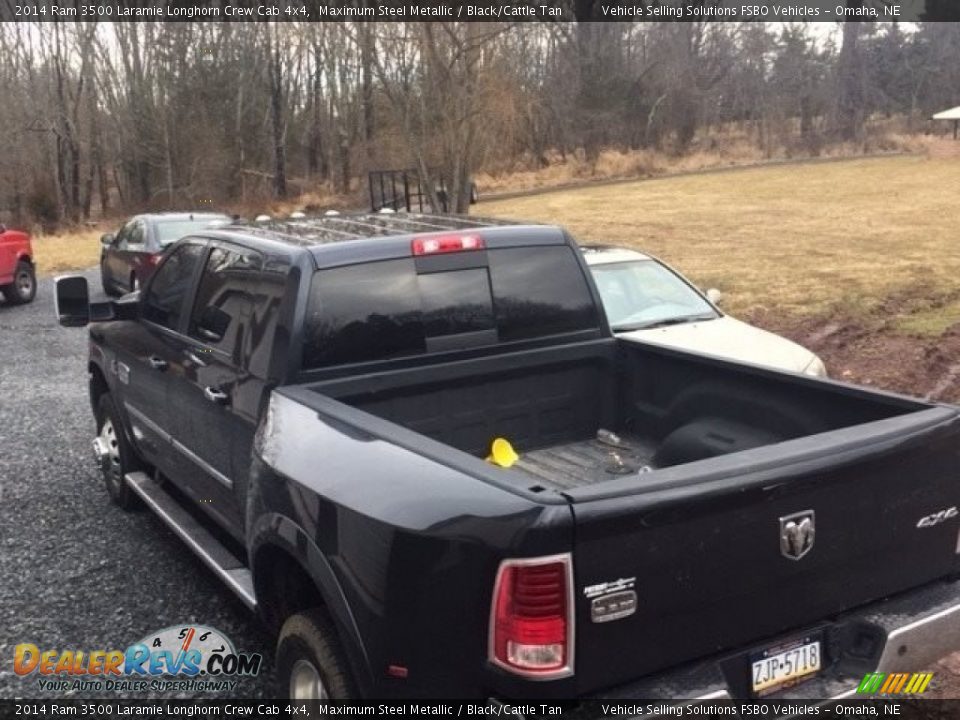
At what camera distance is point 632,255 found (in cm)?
842

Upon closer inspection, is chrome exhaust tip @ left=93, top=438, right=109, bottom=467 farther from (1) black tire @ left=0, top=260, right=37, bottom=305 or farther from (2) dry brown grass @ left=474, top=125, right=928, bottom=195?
(2) dry brown grass @ left=474, top=125, right=928, bottom=195

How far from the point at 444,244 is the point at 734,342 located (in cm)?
369

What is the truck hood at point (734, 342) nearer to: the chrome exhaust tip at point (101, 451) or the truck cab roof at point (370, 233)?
the truck cab roof at point (370, 233)

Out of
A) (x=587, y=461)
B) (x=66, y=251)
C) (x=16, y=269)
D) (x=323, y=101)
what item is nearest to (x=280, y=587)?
(x=587, y=461)

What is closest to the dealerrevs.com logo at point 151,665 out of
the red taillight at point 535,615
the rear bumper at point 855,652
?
the red taillight at point 535,615

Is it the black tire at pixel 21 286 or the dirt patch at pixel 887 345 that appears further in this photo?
the black tire at pixel 21 286

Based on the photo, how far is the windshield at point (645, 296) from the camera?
25.1 ft

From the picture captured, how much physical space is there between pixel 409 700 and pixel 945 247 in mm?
16782

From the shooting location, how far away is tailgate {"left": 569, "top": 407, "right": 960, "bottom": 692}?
246 centimetres

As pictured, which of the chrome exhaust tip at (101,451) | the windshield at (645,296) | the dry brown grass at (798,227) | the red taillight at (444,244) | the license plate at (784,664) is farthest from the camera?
the dry brown grass at (798,227)

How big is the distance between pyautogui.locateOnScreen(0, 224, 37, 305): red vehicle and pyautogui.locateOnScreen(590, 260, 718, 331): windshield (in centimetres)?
1164

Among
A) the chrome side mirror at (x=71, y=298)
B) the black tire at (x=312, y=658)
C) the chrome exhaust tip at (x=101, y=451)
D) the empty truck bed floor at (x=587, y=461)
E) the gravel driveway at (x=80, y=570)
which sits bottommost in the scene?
the gravel driveway at (x=80, y=570)

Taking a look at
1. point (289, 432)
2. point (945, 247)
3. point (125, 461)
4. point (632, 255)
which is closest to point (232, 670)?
point (289, 432)

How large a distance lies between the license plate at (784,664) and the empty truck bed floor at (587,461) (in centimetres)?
139
